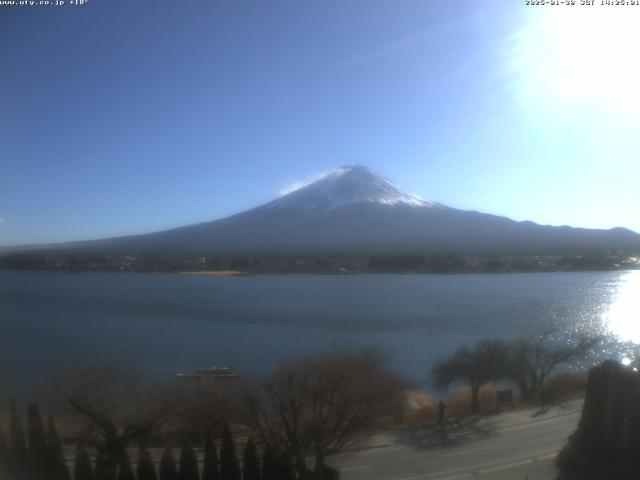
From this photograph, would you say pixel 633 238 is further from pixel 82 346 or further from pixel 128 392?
pixel 82 346

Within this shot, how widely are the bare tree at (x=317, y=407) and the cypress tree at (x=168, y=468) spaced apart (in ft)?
1.59

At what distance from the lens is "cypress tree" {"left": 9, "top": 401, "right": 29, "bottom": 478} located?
312cm

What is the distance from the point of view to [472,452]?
3.01 metres

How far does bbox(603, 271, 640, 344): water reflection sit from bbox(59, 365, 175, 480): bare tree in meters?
3.36

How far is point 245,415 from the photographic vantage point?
317 cm

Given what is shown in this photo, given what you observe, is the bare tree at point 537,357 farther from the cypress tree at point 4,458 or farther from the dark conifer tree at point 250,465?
the cypress tree at point 4,458

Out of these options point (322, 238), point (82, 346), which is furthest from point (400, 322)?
point (322, 238)

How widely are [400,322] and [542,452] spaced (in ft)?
8.59

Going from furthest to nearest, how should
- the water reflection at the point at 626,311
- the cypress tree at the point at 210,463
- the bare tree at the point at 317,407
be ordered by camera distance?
the water reflection at the point at 626,311
the bare tree at the point at 317,407
the cypress tree at the point at 210,463

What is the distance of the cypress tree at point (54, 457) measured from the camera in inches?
120

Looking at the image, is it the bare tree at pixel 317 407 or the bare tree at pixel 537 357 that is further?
the bare tree at pixel 537 357

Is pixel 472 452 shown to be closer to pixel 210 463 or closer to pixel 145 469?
pixel 210 463

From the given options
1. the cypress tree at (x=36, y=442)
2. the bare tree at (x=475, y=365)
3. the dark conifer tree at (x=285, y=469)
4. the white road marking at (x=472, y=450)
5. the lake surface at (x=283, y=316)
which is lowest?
the dark conifer tree at (x=285, y=469)

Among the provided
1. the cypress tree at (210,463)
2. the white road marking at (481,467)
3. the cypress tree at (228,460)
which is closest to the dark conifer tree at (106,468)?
the cypress tree at (210,463)
